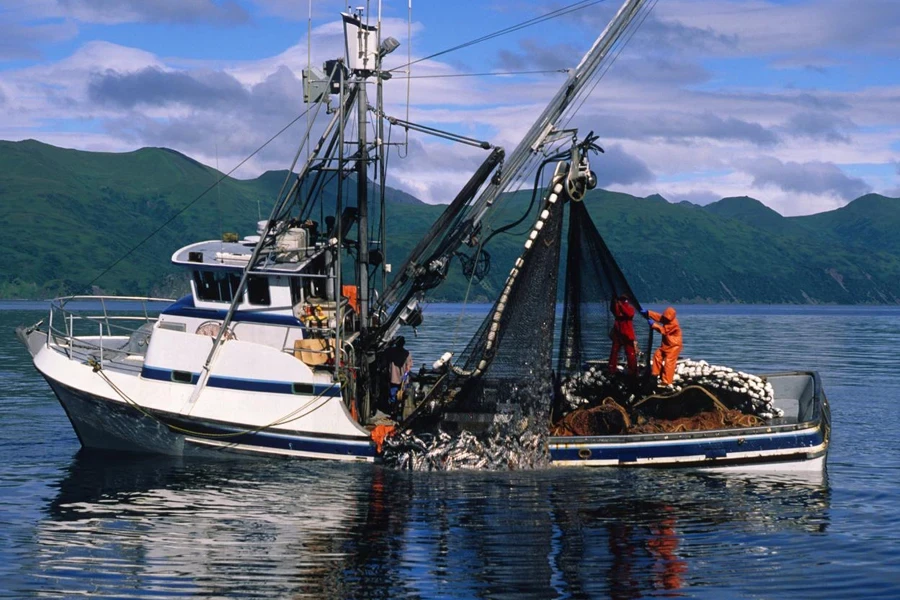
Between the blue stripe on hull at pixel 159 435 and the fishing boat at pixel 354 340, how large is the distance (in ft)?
0.10

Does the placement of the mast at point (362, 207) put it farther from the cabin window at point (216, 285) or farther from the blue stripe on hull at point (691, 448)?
the blue stripe on hull at point (691, 448)

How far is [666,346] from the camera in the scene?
20266mm

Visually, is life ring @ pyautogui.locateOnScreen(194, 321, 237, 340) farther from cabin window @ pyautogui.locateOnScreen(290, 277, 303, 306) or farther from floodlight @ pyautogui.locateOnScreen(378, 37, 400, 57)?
floodlight @ pyautogui.locateOnScreen(378, 37, 400, 57)

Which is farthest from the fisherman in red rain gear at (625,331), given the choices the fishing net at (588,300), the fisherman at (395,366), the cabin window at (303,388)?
the cabin window at (303,388)

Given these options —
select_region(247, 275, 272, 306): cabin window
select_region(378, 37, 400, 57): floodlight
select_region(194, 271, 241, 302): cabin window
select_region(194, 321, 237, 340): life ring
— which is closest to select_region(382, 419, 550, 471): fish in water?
select_region(247, 275, 272, 306): cabin window

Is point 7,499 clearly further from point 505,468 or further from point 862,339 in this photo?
point 862,339

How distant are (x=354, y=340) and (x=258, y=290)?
227 centimetres

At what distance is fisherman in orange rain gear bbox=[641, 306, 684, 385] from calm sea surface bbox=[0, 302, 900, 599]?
1900 millimetres

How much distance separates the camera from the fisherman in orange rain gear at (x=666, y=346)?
2009 cm

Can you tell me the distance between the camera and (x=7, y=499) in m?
17.9

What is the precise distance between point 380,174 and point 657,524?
352 inches

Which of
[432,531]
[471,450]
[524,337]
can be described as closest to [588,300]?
[524,337]

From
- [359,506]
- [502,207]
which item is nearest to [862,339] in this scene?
[502,207]

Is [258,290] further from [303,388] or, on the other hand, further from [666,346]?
[666,346]
